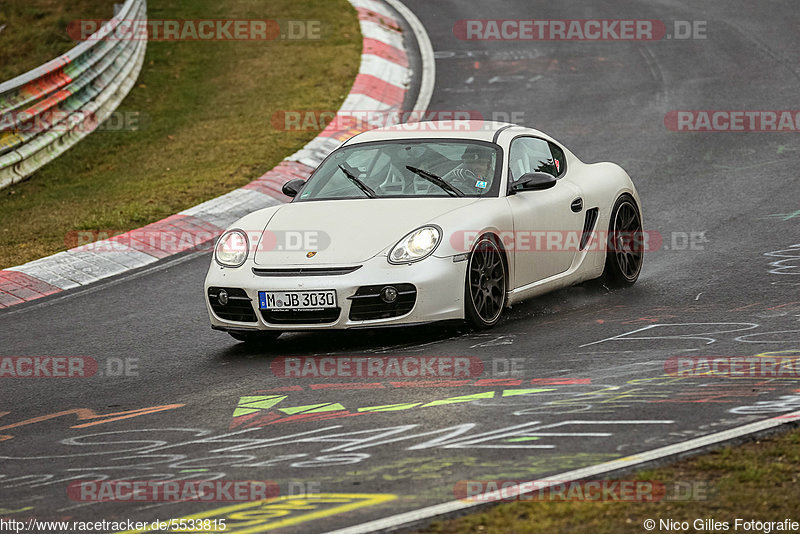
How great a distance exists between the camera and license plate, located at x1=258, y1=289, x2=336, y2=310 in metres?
7.57

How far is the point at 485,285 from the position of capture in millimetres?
8008

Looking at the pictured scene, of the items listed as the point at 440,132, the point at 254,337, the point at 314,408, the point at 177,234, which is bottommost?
the point at 314,408

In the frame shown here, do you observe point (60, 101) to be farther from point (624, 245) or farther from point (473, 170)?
point (624, 245)

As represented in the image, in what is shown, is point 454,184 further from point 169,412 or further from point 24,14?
point 24,14

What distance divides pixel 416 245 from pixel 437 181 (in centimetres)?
95

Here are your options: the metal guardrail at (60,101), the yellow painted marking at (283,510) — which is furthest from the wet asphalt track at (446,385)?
the metal guardrail at (60,101)

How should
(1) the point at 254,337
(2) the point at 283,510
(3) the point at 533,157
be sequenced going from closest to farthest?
(2) the point at 283,510 → (1) the point at 254,337 → (3) the point at 533,157

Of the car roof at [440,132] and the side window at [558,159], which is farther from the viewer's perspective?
the side window at [558,159]

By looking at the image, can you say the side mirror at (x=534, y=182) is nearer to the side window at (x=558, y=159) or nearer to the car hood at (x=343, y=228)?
the car hood at (x=343, y=228)

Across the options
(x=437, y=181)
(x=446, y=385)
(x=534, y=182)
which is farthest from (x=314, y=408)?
(x=534, y=182)

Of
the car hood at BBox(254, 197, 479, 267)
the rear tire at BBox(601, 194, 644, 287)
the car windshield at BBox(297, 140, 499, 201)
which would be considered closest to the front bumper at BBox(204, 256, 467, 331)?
the car hood at BBox(254, 197, 479, 267)

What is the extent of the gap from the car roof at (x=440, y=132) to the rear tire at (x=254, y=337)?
1.81 m

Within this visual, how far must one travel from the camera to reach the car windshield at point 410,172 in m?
8.55

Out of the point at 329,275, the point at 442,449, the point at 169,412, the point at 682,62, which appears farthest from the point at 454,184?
the point at 682,62
